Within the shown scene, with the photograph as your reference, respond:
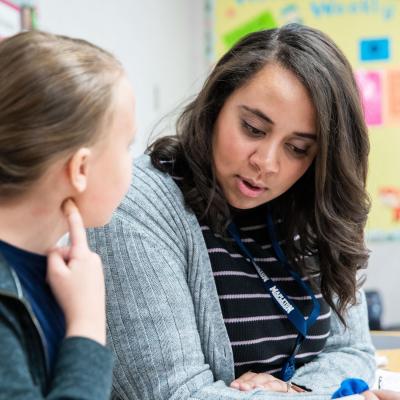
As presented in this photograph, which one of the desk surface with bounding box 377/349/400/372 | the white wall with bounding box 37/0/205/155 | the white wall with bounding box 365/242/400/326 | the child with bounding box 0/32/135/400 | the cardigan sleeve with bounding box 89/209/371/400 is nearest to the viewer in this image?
the child with bounding box 0/32/135/400

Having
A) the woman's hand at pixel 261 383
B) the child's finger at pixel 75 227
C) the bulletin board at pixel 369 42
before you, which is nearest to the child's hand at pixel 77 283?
the child's finger at pixel 75 227

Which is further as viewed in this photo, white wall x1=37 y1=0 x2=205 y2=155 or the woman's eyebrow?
white wall x1=37 y1=0 x2=205 y2=155

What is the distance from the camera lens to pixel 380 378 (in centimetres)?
148

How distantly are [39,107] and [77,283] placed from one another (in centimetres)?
22

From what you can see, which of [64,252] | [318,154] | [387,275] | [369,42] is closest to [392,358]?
[318,154]

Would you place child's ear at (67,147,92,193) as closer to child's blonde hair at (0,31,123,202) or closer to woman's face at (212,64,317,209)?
child's blonde hair at (0,31,123,202)

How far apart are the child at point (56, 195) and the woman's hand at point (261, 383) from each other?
473 mm

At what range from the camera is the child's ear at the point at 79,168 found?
0.80m

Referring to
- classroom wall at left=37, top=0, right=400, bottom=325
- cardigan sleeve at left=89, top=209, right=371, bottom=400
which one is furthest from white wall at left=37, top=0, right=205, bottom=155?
cardigan sleeve at left=89, top=209, right=371, bottom=400

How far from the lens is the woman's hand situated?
47.3 inches

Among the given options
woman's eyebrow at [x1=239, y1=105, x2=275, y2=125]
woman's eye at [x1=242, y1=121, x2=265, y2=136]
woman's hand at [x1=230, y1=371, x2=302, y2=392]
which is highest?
woman's eyebrow at [x1=239, y1=105, x2=275, y2=125]

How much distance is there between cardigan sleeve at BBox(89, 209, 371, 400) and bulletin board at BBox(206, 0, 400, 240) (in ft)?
8.11

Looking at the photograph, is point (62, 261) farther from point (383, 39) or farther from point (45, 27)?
point (383, 39)

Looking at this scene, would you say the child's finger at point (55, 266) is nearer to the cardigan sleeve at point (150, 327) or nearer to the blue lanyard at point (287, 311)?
the cardigan sleeve at point (150, 327)
